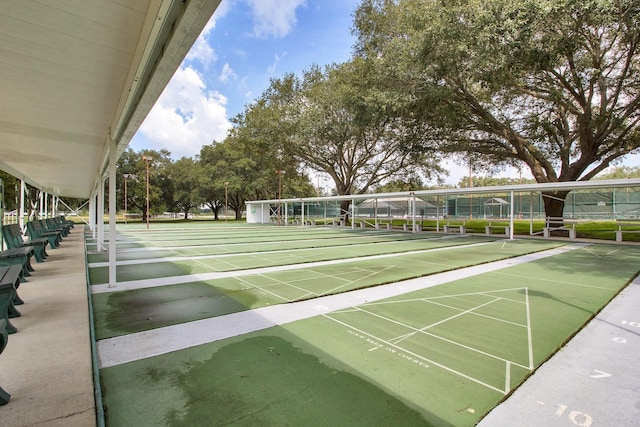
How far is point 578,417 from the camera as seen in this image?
2.40 m

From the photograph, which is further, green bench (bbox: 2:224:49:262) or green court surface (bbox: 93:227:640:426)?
green bench (bbox: 2:224:49:262)

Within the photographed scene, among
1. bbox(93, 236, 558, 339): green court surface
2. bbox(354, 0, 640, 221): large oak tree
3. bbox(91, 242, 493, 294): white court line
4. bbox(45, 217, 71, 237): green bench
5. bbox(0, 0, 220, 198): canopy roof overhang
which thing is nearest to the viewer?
bbox(0, 0, 220, 198): canopy roof overhang

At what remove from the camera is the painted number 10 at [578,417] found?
92.0 inches

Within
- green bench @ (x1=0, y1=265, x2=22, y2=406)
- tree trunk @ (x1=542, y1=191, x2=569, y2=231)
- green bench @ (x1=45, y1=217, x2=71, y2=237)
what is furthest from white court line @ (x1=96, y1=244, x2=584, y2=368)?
tree trunk @ (x1=542, y1=191, x2=569, y2=231)

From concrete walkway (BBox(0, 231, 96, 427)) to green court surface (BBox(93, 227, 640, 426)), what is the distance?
0.20 m

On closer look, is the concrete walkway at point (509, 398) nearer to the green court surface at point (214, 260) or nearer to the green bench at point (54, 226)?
the green court surface at point (214, 260)

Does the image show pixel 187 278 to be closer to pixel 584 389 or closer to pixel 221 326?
pixel 221 326

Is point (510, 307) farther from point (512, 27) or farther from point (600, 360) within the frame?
point (512, 27)

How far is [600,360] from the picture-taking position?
333 cm

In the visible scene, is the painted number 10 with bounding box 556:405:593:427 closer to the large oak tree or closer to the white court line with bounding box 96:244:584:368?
the white court line with bounding box 96:244:584:368

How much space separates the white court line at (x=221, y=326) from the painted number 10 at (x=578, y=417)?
9.70 ft

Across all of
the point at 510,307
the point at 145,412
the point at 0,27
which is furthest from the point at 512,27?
the point at 145,412

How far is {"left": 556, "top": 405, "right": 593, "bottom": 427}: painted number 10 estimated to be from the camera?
2338 millimetres

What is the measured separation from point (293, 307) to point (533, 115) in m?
18.8
